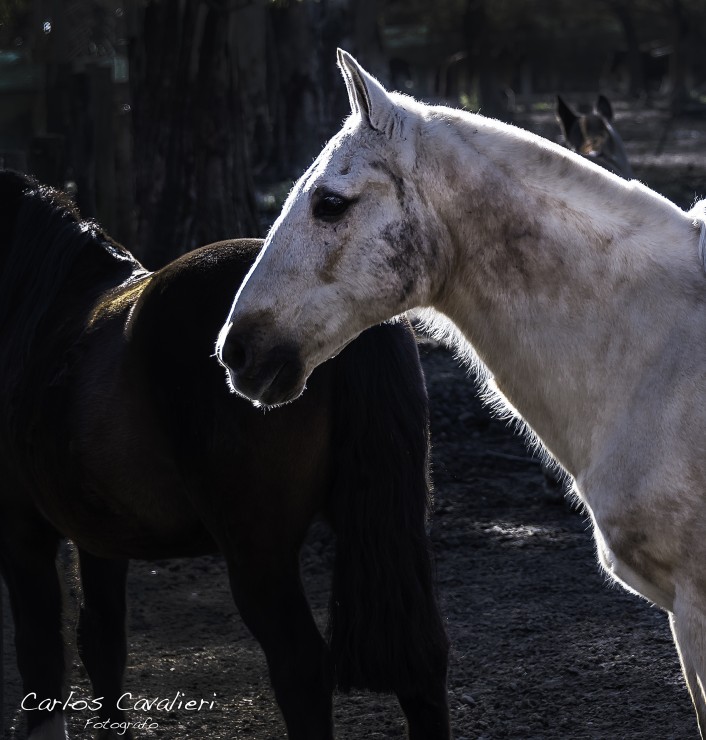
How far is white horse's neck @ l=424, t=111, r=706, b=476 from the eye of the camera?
2.49 meters

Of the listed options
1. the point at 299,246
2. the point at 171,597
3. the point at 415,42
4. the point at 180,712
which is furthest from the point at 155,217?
the point at 415,42

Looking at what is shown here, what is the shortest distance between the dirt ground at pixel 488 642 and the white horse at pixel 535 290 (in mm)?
1112

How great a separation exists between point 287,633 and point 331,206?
129 centimetres

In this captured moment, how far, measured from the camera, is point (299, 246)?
2455 mm

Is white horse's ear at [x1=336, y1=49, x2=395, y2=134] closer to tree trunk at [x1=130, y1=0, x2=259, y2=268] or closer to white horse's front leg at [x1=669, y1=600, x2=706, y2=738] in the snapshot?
white horse's front leg at [x1=669, y1=600, x2=706, y2=738]

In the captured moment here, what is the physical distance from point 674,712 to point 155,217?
6.01 m

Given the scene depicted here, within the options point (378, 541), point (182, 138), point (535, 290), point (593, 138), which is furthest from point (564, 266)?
point (182, 138)

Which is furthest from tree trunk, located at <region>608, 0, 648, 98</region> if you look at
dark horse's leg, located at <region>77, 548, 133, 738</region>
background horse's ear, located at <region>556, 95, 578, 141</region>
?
dark horse's leg, located at <region>77, 548, 133, 738</region>

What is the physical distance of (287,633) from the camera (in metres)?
3.14

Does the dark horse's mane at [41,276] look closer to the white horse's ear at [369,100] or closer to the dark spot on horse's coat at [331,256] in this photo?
the dark spot on horse's coat at [331,256]

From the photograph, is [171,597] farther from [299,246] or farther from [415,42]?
[415,42]

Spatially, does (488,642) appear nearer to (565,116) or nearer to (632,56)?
(565,116)
